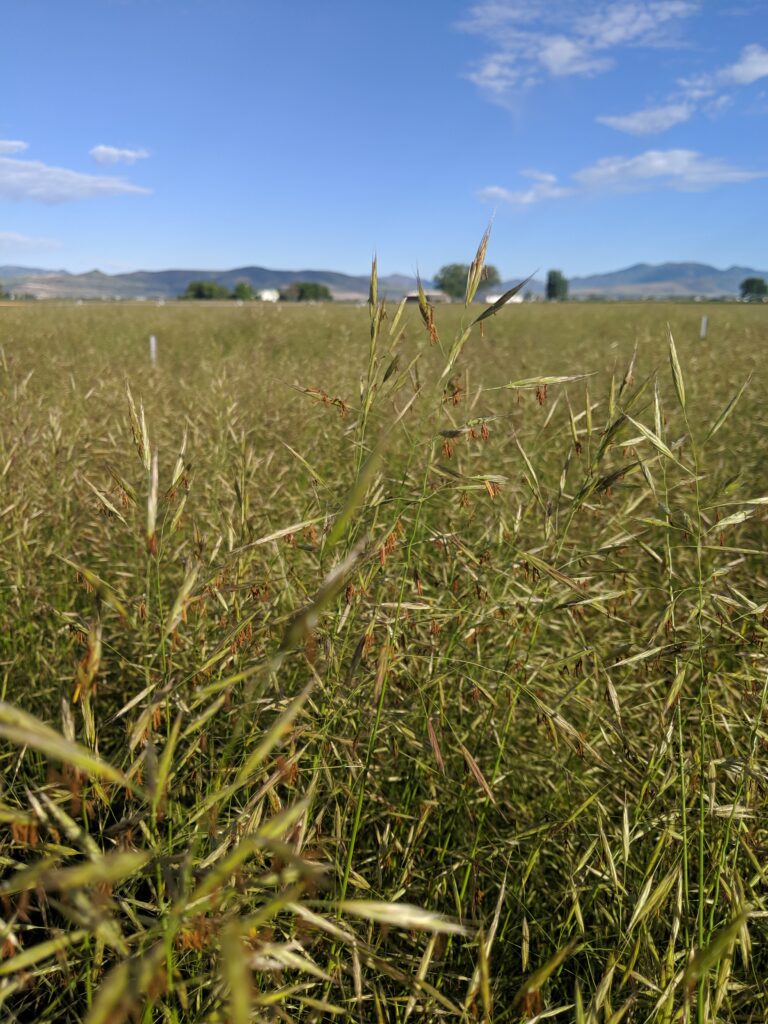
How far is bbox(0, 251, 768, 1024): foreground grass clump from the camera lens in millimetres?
821

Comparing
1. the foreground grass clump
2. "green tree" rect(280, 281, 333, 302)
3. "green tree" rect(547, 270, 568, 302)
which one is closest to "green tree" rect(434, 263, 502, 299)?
the foreground grass clump

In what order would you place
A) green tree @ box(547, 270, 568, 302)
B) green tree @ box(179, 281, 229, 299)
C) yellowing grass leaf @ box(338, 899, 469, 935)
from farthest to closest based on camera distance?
green tree @ box(547, 270, 568, 302)
green tree @ box(179, 281, 229, 299)
yellowing grass leaf @ box(338, 899, 469, 935)

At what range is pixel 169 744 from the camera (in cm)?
72

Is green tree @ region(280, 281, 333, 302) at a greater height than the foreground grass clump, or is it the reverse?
green tree @ region(280, 281, 333, 302)

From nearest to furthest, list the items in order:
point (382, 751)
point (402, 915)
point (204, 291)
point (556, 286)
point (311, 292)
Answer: point (402, 915) → point (382, 751) → point (311, 292) → point (204, 291) → point (556, 286)

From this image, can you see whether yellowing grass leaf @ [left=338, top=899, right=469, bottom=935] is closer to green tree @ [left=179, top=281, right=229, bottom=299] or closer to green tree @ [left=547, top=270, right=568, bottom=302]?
green tree @ [left=179, top=281, right=229, bottom=299]

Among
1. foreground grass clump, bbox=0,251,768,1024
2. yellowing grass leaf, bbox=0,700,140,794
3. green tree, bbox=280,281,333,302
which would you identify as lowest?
foreground grass clump, bbox=0,251,768,1024

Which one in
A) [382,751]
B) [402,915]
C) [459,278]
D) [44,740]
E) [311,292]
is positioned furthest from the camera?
[311,292]

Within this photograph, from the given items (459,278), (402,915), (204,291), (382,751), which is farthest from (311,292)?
(402,915)

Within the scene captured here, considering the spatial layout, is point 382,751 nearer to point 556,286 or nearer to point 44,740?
point 44,740

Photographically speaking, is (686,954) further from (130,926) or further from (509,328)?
(509,328)

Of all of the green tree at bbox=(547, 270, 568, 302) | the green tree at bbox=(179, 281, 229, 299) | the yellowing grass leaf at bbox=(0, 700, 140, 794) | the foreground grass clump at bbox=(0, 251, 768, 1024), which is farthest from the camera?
the green tree at bbox=(547, 270, 568, 302)

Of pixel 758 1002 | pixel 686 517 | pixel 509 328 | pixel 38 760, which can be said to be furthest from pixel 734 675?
pixel 509 328

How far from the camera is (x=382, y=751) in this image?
6.09 ft
